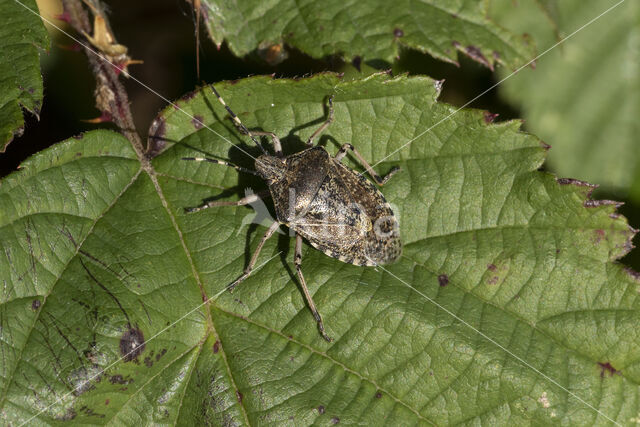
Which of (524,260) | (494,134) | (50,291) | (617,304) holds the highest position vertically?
(494,134)

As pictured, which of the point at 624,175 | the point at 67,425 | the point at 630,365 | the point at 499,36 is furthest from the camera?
the point at 624,175

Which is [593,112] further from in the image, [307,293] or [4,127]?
[4,127]

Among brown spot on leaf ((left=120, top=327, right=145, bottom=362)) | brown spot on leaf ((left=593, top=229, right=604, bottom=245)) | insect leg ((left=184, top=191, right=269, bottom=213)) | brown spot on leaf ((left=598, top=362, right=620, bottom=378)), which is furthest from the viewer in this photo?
insect leg ((left=184, top=191, right=269, bottom=213))

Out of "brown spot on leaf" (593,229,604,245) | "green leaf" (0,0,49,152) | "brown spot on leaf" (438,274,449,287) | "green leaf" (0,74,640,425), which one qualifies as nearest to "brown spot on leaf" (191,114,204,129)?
"green leaf" (0,74,640,425)

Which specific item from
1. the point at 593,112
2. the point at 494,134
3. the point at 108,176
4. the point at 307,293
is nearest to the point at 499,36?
the point at 494,134

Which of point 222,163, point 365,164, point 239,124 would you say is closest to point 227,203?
point 222,163

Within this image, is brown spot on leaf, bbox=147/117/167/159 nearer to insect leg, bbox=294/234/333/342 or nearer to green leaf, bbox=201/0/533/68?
green leaf, bbox=201/0/533/68
